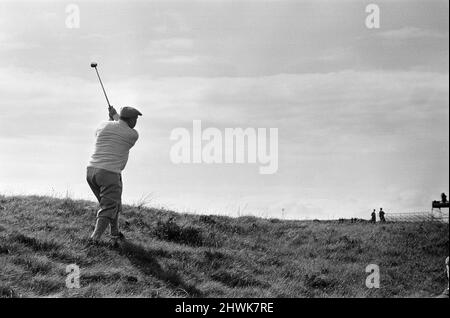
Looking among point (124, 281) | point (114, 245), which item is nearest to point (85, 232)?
point (114, 245)

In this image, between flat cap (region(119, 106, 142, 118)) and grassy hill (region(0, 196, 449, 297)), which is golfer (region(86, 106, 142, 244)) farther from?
grassy hill (region(0, 196, 449, 297))

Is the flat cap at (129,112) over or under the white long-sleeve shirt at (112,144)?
over

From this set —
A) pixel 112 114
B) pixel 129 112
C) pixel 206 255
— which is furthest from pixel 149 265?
pixel 112 114

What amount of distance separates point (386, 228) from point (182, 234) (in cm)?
767

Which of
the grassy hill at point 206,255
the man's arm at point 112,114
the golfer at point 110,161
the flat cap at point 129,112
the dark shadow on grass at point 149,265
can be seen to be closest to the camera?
the grassy hill at point 206,255

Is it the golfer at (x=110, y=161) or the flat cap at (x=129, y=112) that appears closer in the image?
the golfer at (x=110, y=161)

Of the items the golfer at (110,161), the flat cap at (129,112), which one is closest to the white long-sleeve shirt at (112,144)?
the golfer at (110,161)

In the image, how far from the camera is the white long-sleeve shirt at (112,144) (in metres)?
13.0

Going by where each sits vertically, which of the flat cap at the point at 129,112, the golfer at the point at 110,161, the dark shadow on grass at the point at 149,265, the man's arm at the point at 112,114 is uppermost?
the man's arm at the point at 112,114

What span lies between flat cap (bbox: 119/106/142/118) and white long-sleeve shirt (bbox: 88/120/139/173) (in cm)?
18

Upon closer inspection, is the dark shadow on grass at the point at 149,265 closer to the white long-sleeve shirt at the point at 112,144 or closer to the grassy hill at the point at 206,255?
the grassy hill at the point at 206,255

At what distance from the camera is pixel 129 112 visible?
13070 millimetres

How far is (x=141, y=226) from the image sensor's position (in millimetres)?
15828
